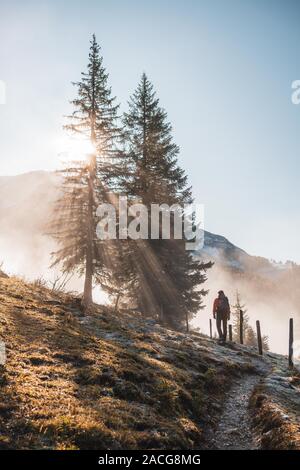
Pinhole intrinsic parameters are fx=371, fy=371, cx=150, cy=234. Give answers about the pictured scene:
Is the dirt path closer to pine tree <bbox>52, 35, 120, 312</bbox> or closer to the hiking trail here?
the hiking trail

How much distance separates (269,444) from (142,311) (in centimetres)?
1921

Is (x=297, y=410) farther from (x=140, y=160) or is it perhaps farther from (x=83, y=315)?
(x=140, y=160)

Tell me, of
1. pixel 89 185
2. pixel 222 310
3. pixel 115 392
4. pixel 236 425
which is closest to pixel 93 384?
pixel 115 392

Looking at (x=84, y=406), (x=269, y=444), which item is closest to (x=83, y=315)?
(x=84, y=406)

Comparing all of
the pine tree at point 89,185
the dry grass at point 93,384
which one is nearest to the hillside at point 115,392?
the dry grass at point 93,384

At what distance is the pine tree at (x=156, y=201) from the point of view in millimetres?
25250

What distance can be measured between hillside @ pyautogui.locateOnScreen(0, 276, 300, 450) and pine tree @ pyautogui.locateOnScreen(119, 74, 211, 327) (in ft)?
40.4

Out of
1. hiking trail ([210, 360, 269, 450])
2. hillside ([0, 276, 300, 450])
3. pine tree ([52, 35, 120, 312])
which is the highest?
pine tree ([52, 35, 120, 312])

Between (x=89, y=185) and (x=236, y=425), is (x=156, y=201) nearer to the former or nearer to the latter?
(x=89, y=185)

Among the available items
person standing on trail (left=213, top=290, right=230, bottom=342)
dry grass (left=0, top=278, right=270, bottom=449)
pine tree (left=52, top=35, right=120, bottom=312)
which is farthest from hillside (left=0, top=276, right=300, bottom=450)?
pine tree (left=52, top=35, right=120, bottom=312)

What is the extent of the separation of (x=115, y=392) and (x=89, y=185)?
18.2 meters

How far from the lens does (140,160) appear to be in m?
27.1

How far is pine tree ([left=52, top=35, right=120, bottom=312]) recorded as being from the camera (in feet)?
77.4

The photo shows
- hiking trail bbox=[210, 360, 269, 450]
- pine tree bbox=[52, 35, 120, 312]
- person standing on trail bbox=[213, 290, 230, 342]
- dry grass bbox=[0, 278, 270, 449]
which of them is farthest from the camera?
pine tree bbox=[52, 35, 120, 312]
